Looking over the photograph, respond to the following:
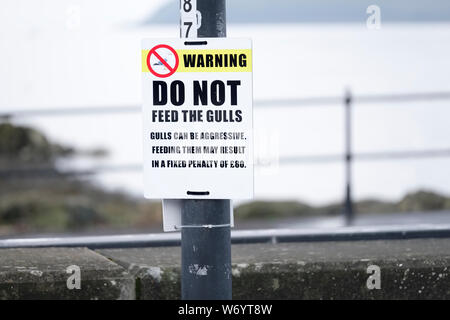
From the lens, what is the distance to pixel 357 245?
19.8 ft

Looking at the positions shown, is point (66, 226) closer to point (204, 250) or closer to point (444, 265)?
point (444, 265)

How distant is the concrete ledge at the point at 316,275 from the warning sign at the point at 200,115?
53.5 inches

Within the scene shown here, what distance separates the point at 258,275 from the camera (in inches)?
204

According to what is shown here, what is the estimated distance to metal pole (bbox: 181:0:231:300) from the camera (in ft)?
12.5

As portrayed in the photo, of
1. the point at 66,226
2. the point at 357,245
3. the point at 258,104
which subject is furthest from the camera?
the point at 66,226

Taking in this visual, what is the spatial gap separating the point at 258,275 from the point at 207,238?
1.39 metres

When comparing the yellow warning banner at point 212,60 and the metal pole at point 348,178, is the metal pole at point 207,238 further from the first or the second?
the metal pole at point 348,178

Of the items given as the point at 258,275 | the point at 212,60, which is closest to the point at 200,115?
the point at 212,60

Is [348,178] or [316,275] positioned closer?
[316,275]

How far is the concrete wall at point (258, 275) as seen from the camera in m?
5.03

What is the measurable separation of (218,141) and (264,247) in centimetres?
229

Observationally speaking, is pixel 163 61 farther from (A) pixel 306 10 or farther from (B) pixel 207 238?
(A) pixel 306 10

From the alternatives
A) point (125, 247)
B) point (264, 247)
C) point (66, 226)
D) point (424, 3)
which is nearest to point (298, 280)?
point (264, 247)

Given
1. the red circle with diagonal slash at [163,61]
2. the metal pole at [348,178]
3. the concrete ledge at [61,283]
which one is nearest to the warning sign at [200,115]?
the red circle with diagonal slash at [163,61]
